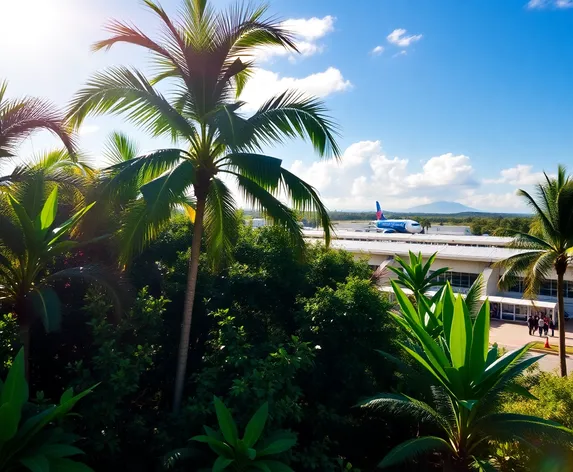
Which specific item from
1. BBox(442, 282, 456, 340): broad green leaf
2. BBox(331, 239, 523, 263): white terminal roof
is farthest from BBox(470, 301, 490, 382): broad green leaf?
BBox(331, 239, 523, 263): white terminal roof

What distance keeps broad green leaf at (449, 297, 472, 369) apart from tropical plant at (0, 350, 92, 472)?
499cm

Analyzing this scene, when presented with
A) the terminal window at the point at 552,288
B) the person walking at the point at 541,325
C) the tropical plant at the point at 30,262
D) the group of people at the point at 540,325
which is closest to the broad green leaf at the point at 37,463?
the tropical plant at the point at 30,262

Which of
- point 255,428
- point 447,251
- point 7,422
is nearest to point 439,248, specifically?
point 447,251

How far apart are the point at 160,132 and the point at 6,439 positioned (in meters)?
5.20

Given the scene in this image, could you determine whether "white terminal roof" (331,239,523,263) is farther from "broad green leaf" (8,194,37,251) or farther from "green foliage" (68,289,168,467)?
"broad green leaf" (8,194,37,251)

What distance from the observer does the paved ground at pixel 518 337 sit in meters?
19.2

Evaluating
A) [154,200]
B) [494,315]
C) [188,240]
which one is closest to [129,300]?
[154,200]

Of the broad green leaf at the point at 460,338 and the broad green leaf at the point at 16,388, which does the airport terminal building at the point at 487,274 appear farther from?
the broad green leaf at the point at 16,388

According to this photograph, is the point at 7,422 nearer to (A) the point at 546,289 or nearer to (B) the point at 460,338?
(B) the point at 460,338

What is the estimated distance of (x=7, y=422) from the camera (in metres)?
4.09

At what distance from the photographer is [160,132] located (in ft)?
23.9

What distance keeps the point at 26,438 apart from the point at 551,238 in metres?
16.1

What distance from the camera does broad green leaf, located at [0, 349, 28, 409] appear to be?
4465 mm

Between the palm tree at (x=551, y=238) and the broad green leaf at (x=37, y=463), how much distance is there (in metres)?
15.2
